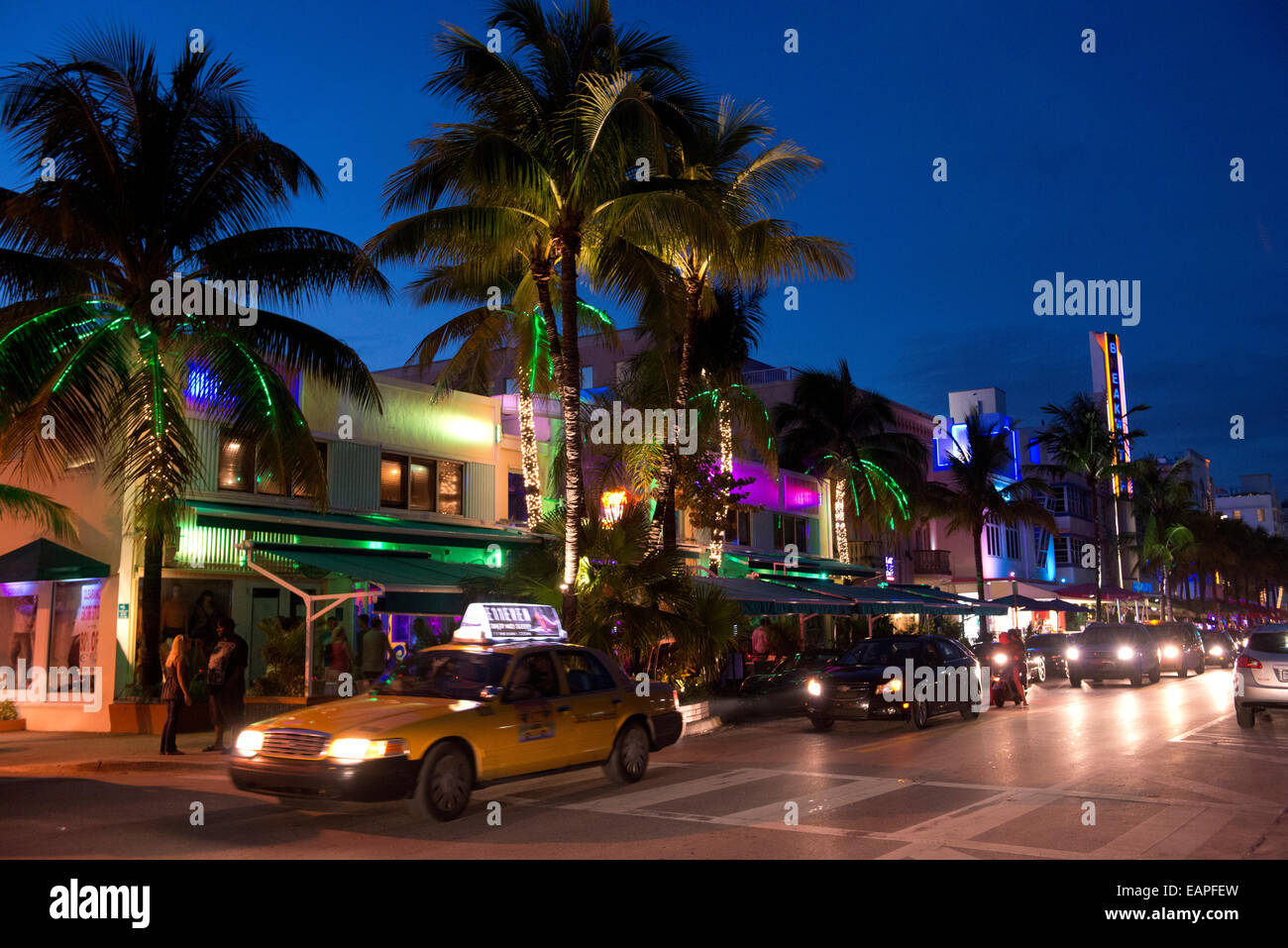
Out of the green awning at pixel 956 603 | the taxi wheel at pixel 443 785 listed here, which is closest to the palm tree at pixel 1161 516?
the green awning at pixel 956 603

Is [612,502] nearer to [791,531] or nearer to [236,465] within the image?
[236,465]

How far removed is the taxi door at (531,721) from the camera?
398 inches

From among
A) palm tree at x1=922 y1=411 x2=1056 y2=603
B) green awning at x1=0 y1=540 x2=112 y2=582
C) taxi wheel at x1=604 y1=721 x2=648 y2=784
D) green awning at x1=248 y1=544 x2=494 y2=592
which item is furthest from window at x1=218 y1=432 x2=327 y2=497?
palm tree at x1=922 y1=411 x2=1056 y2=603

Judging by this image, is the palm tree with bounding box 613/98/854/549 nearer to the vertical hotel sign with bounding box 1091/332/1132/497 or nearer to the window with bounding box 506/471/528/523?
the window with bounding box 506/471/528/523

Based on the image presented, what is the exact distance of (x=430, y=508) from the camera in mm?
24812

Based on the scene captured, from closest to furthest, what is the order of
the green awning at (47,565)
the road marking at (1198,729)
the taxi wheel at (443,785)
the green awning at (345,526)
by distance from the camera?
1. the taxi wheel at (443,785)
2. the road marking at (1198,729)
3. the green awning at (47,565)
4. the green awning at (345,526)

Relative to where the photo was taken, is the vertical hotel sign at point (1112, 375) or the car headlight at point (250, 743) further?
the vertical hotel sign at point (1112, 375)

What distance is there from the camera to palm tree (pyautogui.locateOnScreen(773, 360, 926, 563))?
3856 cm

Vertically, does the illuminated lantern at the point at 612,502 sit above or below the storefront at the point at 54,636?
above

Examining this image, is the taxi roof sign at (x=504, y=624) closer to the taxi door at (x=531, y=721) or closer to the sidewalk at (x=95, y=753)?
the taxi door at (x=531, y=721)

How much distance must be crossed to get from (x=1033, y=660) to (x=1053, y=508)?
38.3 metres

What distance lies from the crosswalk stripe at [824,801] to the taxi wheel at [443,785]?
7.56 feet
